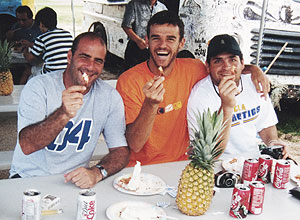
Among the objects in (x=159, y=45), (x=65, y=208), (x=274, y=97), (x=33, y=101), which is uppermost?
(x=159, y=45)

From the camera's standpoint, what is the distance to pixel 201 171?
6.33ft

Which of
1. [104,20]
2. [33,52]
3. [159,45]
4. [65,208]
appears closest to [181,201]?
[65,208]

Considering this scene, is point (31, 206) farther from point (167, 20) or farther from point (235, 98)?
point (167, 20)

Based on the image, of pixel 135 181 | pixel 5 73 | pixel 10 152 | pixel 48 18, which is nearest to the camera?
pixel 135 181

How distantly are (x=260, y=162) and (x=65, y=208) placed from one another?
4.17 ft

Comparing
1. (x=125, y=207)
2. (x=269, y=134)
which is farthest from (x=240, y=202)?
(x=269, y=134)

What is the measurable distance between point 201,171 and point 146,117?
823 mm

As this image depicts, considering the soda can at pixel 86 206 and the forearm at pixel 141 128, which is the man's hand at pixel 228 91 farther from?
the soda can at pixel 86 206

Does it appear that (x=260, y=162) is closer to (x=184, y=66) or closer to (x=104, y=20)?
(x=184, y=66)

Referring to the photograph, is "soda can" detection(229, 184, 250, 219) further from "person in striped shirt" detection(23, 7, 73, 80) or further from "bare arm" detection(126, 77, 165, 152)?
"person in striped shirt" detection(23, 7, 73, 80)

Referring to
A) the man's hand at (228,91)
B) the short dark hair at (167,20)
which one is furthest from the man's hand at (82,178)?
the short dark hair at (167,20)

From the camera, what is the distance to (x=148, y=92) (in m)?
2.47

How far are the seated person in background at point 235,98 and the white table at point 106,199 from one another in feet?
2.14

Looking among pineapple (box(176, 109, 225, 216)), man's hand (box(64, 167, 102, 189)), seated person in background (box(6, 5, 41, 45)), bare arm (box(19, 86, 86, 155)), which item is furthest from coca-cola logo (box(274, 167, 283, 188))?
seated person in background (box(6, 5, 41, 45))
